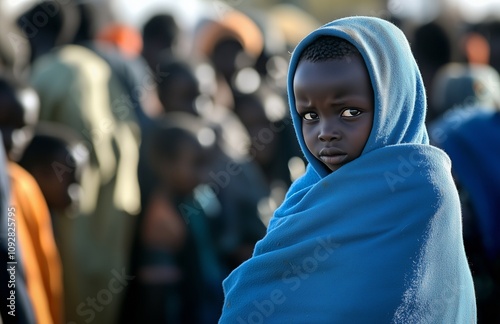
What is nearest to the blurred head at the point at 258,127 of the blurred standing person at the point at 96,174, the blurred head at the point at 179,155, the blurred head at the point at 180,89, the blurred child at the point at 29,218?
the blurred head at the point at 180,89

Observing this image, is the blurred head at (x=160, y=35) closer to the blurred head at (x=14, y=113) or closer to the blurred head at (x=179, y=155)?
the blurred head at (x=179, y=155)

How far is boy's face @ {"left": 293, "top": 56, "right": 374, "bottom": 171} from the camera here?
8.86 feet

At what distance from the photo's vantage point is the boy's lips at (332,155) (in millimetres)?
2717

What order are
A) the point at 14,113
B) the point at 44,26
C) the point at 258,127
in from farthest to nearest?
1. the point at 44,26
2. the point at 258,127
3. the point at 14,113

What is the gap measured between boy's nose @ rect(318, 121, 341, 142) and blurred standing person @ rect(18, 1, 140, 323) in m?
2.98

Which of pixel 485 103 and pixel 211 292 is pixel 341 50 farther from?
pixel 485 103

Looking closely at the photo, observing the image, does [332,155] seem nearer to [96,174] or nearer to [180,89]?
[96,174]

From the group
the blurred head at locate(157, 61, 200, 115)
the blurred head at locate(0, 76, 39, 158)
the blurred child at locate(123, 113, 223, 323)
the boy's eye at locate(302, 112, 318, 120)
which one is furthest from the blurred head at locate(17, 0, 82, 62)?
the boy's eye at locate(302, 112, 318, 120)

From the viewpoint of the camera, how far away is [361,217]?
8.80 feet

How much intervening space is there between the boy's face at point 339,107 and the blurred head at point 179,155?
3.12 m

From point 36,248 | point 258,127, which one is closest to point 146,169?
point 258,127
